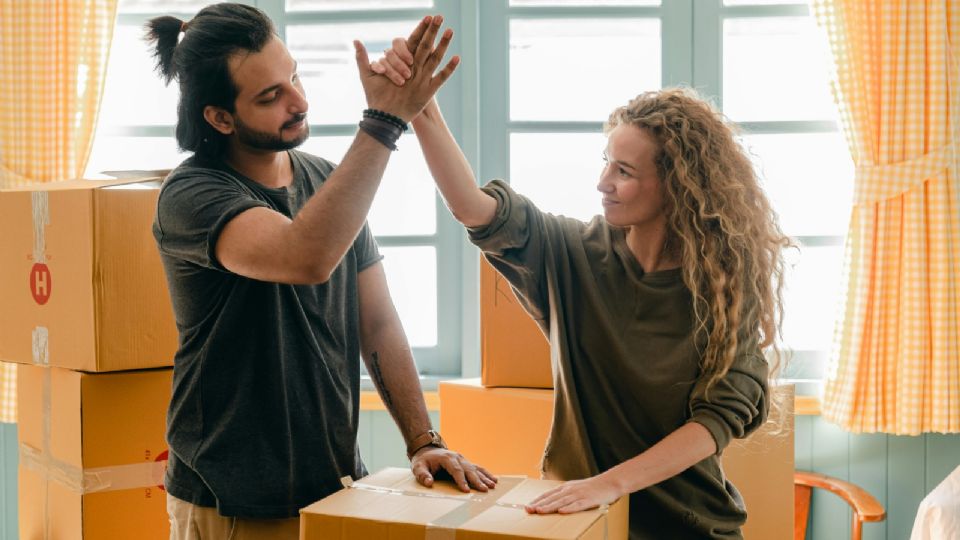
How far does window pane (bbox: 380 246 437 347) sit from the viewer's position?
3271mm

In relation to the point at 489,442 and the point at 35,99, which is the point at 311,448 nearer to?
the point at 489,442

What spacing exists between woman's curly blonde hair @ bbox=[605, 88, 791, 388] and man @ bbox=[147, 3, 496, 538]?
0.41 metres

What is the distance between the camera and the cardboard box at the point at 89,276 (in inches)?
79.5

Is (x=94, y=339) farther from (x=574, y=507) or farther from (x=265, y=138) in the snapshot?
(x=574, y=507)

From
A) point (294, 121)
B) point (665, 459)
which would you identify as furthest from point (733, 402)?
point (294, 121)

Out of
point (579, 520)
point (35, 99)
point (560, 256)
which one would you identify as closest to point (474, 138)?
point (35, 99)

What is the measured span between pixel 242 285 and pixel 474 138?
1791 millimetres

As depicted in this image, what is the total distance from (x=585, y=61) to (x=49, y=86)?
5.31 feet

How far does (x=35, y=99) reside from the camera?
3092 millimetres

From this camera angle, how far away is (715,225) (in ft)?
5.41

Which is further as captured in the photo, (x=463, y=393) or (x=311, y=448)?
(x=463, y=393)

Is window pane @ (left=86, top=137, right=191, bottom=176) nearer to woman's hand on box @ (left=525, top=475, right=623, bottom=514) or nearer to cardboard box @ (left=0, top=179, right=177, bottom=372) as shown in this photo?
cardboard box @ (left=0, top=179, right=177, bottom=372)

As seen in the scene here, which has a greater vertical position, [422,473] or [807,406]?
[422,473]

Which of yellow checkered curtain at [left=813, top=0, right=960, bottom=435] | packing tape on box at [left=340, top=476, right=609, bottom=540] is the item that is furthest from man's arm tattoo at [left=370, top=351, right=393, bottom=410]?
yellow checkered curtain at [left=813, top=0, right=960, bottom=435]
